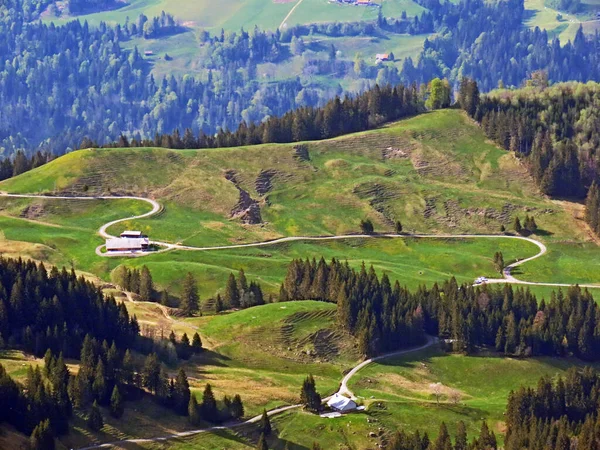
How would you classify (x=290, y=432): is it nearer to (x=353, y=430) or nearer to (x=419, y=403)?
(x=353, y=430)

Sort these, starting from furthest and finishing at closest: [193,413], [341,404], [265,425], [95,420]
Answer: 1. [341,404]
2. [265,425]
3. [193,413]
4. [95,420]

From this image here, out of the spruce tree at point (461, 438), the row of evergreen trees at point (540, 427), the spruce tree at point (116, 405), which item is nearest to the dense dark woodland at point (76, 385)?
the spruce tree at point (116, 405)

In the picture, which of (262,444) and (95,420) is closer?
(95,420)

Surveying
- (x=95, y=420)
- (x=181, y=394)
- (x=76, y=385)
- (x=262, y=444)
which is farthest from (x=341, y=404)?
(x=76, y=385)

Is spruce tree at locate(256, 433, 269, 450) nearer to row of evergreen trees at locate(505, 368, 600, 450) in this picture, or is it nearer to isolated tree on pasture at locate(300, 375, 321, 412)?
isolated tree on pasture at locate(300, 375, 321, 412)

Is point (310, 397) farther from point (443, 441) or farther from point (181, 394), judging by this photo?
point (443, 441)

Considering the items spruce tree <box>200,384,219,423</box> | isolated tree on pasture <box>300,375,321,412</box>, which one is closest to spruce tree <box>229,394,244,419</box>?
spruce tree <box>200,384,219,423</box>
